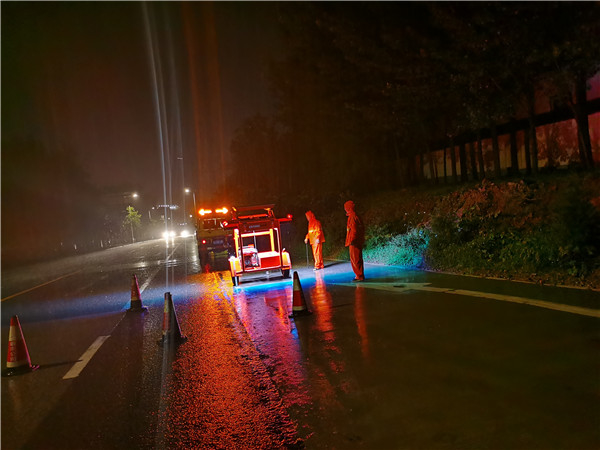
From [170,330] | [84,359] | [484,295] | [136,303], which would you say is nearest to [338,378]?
[170,330]

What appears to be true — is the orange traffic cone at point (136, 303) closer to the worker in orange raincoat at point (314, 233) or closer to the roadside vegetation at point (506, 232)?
the worker in orange raincoat at point (314, 233)

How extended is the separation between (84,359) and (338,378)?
14.0ft

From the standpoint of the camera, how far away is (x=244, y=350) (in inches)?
293

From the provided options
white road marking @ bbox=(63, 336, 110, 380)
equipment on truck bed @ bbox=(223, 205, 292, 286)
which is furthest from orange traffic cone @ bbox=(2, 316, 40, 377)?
equipment on truck bed @ bbox=(223, 205, 292, 286)

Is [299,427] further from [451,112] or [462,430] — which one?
[451,112]

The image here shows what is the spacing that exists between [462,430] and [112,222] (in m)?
89.2

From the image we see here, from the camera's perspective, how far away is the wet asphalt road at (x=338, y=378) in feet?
14.4

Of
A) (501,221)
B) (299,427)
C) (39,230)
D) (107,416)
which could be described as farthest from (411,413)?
(39,230)

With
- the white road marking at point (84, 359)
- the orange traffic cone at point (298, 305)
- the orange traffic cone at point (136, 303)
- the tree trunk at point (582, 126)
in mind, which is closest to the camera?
the white road marking at point (84, 359)

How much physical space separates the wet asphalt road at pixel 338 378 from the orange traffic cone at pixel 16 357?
0.82ft

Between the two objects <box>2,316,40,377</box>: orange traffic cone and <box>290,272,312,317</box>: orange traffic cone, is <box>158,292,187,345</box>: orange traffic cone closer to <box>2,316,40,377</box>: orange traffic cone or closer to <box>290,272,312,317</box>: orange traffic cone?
<box>2,316,40,377</box>: orange traffic cone

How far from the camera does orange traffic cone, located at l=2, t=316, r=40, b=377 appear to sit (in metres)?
7.38

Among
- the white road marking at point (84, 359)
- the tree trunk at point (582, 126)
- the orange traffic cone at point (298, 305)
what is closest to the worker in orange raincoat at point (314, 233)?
the orange traffic cone at point (298, 305)

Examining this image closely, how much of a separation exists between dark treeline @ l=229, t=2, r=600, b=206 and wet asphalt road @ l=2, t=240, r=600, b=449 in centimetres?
671
